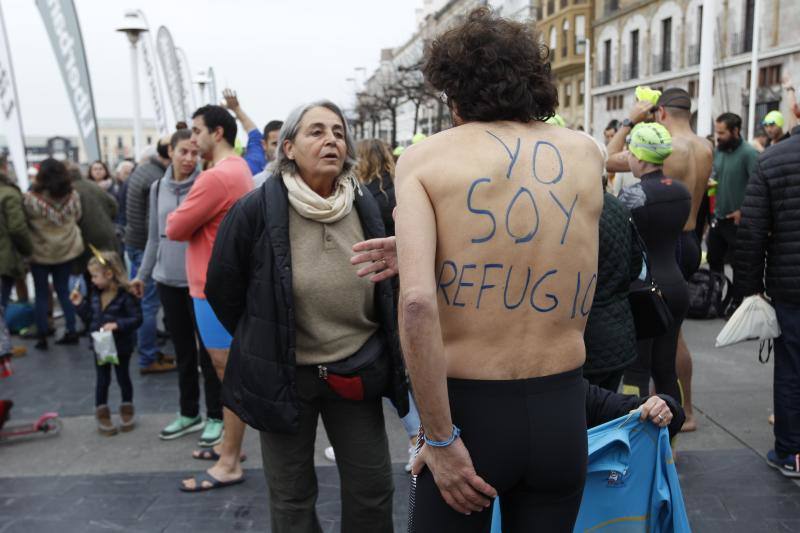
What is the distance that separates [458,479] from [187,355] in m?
3.42

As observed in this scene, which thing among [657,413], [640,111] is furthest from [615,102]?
[657,413]

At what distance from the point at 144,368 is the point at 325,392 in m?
4.21

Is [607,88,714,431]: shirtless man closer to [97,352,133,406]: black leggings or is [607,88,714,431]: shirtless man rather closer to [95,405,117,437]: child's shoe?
[97,352,133,406]: black leggings

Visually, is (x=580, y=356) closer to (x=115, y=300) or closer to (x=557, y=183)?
(x=557, y=183)

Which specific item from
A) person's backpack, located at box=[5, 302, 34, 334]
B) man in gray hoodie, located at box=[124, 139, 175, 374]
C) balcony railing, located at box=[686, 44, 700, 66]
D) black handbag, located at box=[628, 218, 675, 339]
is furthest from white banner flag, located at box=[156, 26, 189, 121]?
balcony railing, located at box=[686, 44, 700, 66]

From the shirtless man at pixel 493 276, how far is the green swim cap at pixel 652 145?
2251mm

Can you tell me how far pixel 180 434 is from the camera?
483cm

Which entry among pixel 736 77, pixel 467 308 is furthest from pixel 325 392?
pixel 736 77

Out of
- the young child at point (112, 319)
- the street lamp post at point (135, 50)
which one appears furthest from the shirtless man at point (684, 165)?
the street lamp post at point (135, 50)

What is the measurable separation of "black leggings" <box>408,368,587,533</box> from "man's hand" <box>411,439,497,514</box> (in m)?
0.04

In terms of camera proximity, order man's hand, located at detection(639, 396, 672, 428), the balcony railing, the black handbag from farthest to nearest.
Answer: the balcony railing → the black handbag → man's hand, located at detection(639, 396, 672, 428)

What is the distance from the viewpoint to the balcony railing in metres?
33.3

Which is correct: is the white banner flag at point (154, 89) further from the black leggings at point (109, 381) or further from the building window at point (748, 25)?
the building window at point (748, 25)

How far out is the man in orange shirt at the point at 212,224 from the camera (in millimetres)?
3861
